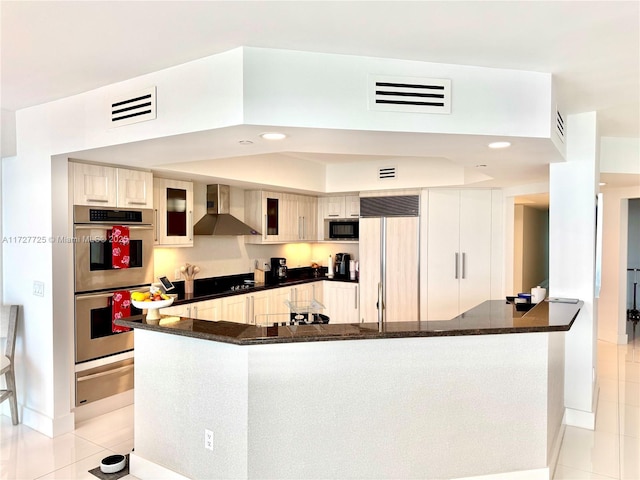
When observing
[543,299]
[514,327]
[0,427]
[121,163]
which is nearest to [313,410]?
[514,327]

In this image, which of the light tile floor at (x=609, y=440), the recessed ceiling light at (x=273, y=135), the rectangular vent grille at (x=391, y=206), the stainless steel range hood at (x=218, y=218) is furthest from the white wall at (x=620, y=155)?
the stainless steel range hood at (x=218, y=218)

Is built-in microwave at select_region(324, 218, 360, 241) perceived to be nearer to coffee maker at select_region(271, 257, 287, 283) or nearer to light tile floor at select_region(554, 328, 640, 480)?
coffee maker at select_region(271, 257, 287, 283)

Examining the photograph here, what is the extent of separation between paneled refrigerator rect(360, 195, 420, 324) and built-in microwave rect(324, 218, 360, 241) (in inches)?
14.2

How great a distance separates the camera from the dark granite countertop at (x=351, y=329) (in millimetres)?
2389

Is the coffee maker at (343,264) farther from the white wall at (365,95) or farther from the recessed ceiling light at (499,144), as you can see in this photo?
the white wall at (365,95)

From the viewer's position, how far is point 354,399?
2521mm

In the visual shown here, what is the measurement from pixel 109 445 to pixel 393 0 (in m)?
3.58

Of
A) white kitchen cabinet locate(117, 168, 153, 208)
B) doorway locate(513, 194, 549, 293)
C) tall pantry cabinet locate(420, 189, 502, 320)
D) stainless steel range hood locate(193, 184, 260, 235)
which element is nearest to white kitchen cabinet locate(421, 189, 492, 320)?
tall pantry cabinet locate(420, 189, 502, 320)

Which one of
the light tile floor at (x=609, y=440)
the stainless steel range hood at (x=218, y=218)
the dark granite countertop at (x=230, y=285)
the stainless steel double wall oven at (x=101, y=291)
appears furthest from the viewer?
the stainless steel range hood at (x=218, y=218)

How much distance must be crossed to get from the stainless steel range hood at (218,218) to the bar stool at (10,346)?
6.29 ft

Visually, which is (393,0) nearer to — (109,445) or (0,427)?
(109,445)

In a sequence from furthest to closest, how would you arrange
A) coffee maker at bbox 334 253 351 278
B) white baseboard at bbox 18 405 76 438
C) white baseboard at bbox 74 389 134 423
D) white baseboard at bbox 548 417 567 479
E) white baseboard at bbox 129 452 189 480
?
coffee maker at bbox 334 253 351 278, white baseboard at bbox 74 389 134 423, white baseboard at bbox 18 405 76 438, white baseboard at bbox 548 417 567 479, white baseboard at bbox 129 452 189 480

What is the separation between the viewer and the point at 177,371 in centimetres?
275

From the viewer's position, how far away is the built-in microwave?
21.2 ft
